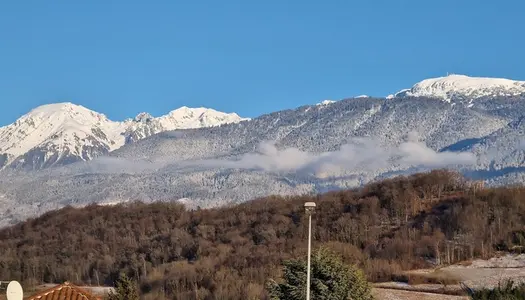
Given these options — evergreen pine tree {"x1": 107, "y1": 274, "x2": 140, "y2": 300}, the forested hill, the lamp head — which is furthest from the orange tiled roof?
the forested hill

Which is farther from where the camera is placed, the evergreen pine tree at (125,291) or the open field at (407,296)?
the open field at (407,296)

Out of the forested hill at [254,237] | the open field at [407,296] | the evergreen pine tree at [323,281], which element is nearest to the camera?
the evergreen pine tree at [323,281]

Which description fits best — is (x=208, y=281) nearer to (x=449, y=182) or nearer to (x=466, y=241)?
(x=466, y=241)

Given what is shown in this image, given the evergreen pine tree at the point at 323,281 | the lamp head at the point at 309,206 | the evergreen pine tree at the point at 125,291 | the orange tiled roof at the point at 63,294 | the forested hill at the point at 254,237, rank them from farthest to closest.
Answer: the forested hill at the point at 254,237, the evergreen pine tree at the point at 125,291, the evergreen pine tree at the point at 323,281, the orange tiled roof at the point at 63,294, the lamp head at the point at 309,206

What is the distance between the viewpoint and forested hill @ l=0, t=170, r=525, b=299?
10569 centimetres

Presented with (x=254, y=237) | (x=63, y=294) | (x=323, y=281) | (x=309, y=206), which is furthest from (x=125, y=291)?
(x=254, y=237)

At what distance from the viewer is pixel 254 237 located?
480 ft

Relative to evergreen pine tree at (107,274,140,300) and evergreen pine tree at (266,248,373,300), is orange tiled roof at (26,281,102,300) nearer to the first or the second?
evergreen pine tree at (266,248,373,300)

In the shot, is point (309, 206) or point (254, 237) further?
point (254, 237)

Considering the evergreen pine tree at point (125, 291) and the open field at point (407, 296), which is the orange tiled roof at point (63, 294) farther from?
the open field at point (407, 296)

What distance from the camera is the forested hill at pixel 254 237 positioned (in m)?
106

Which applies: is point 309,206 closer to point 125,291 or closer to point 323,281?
point 323,281

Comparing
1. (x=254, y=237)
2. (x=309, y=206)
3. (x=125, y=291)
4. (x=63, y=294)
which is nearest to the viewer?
(x=309, y=206)

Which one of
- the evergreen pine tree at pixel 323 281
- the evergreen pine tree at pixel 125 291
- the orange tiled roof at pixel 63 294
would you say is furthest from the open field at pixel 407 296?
the orange tiled roof at pixel 63 294
